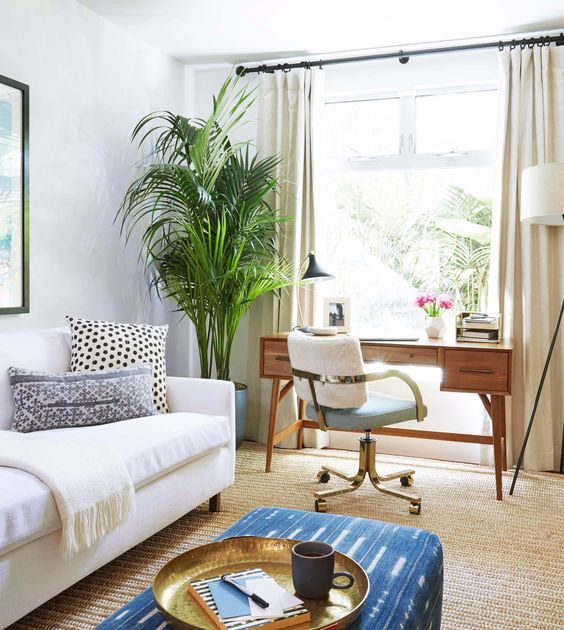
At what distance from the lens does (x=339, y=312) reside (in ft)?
13.1

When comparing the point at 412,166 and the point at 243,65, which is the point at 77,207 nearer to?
the point at 243,65

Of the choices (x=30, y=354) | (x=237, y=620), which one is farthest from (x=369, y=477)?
(x=237, y=620)

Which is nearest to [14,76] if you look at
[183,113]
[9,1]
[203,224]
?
[9,1]

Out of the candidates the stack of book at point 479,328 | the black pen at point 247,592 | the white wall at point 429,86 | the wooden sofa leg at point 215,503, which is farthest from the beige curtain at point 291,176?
the black pen at point 247,592

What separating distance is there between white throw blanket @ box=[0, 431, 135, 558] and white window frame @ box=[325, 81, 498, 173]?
2.73 metres

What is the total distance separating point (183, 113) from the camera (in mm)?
4543

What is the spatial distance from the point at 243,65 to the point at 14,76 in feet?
5.67

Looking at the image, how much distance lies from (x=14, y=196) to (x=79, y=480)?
5.23 ft

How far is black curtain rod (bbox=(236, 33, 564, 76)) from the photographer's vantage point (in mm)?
3779

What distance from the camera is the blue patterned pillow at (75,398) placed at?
8.58 ft

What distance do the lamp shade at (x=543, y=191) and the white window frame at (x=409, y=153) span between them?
0.77 m

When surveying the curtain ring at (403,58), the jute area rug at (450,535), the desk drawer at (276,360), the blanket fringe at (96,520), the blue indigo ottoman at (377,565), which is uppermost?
the curtain ring at (403,58)

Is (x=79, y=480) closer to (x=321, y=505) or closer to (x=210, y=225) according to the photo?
(x=321, y=505)

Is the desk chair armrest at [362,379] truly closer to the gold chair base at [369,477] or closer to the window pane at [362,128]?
the gold chair base at [369,477]
